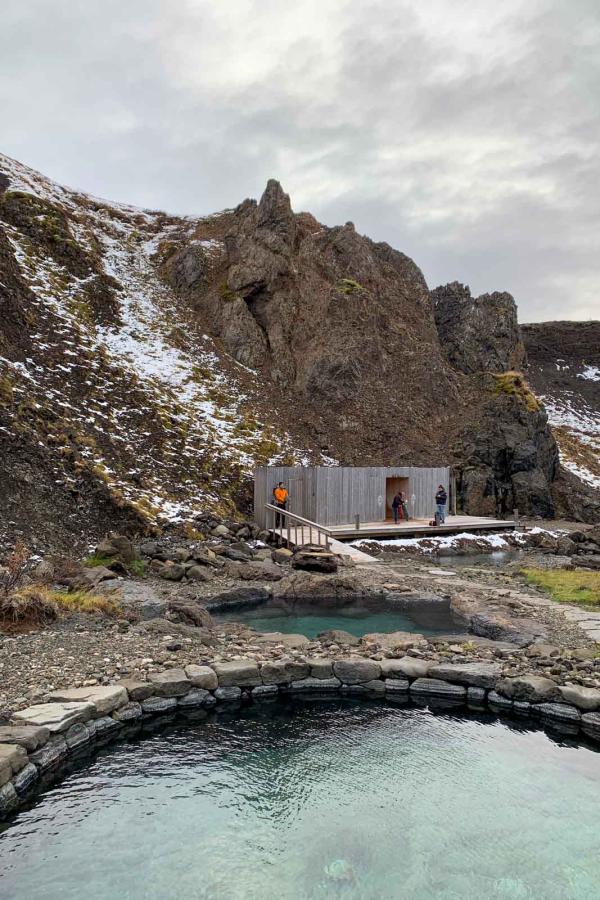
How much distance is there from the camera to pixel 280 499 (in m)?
23.8

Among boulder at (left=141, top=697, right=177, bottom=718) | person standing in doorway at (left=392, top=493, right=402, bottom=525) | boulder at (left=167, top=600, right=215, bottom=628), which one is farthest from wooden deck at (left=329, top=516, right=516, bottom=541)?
boulder at (left=141, top=697, right=177, bottom=718)

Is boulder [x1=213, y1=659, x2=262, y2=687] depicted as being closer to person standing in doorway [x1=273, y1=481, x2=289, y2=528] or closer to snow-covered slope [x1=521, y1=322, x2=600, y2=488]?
person standing in doorway [x1=273, y1=481, x2=289, y2=528]

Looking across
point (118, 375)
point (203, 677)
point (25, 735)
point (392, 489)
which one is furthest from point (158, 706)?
point (392, 489)

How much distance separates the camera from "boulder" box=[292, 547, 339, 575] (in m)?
18.1

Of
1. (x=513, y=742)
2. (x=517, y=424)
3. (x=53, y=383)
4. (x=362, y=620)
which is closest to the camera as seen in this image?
(x=513, y=742)

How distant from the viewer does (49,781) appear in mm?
6715

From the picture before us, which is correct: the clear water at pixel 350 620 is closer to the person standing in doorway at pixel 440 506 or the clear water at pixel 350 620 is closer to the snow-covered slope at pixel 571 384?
the person standing in doorway at pixel 440 506

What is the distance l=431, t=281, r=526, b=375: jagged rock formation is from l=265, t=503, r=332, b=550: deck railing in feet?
83.3

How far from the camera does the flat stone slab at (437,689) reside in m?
9.23

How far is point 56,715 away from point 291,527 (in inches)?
691

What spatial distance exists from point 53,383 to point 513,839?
24.0m

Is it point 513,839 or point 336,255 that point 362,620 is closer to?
point 513,839

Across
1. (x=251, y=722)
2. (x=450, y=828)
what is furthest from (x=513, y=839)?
(x=251, y=722)

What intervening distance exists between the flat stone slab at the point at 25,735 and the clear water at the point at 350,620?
20.3 ft
